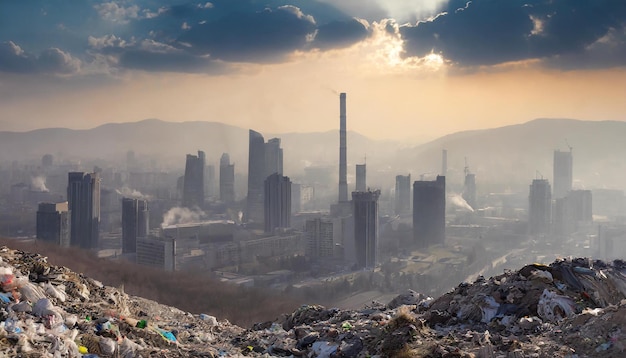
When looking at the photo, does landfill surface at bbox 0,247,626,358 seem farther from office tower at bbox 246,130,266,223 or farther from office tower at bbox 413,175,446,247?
office tower at bbox 246,130,266,223

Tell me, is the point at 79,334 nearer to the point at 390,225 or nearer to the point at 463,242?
the point at 463,242

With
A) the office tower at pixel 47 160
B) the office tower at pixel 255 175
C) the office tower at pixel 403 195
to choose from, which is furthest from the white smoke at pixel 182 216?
the office tower at pixel 403 195

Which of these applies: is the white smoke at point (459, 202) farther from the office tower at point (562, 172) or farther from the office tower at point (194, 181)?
the office tower at point (194, 181)

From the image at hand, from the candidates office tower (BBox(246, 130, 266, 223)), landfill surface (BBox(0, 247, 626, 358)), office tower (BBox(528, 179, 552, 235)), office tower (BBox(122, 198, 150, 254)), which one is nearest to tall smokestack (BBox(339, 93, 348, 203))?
office tower (BBox(246, 130, 266, 223))

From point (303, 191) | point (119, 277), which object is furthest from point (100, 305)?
point (303, 191)

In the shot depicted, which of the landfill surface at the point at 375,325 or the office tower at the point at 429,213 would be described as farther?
the office tower at the point at 429,213

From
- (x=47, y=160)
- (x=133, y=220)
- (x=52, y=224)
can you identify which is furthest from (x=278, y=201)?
(x=47, y=160)

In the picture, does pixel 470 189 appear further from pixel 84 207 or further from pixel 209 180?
pixel 84 207
